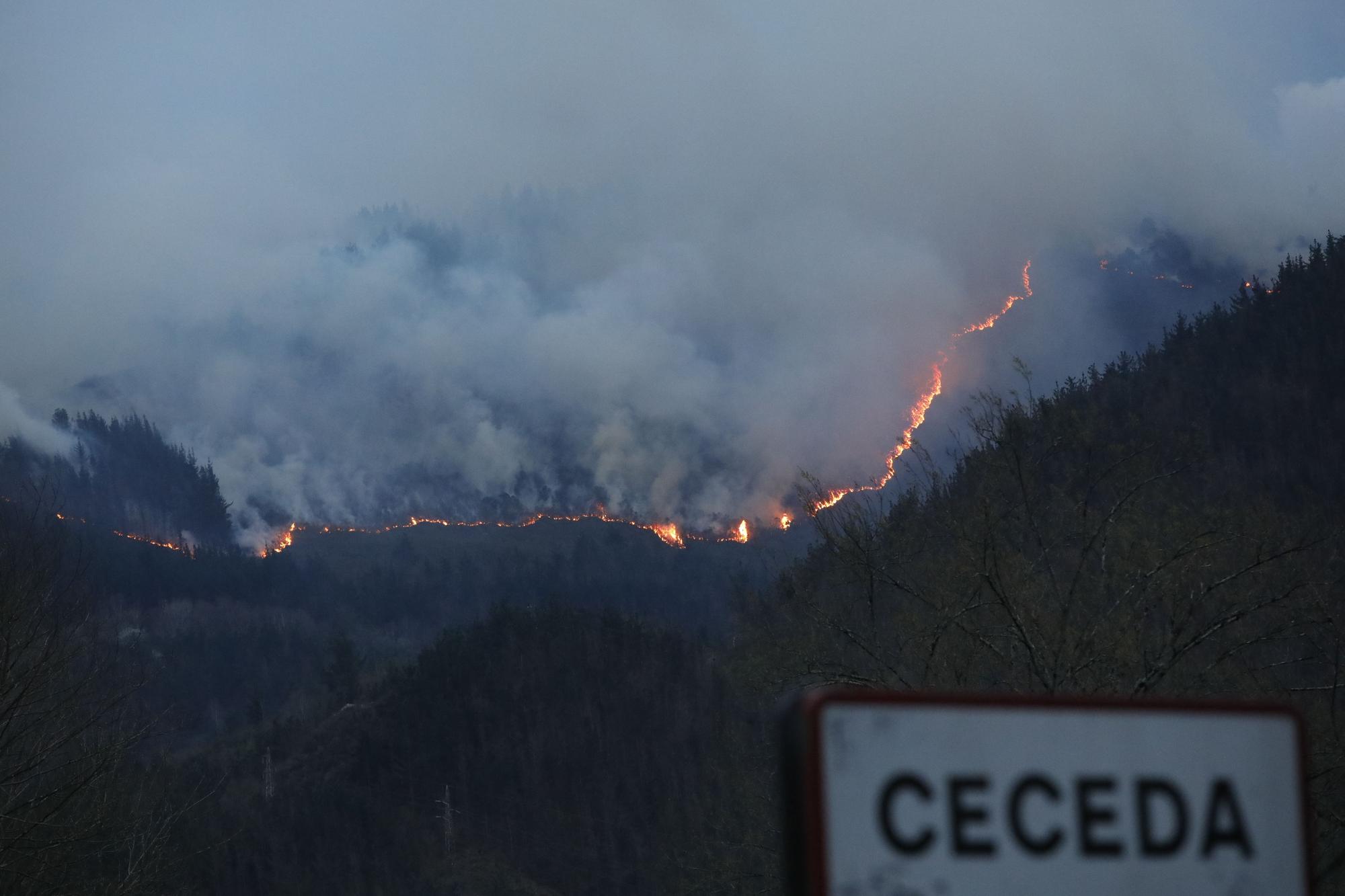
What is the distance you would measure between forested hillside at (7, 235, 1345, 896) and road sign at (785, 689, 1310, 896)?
1.84m

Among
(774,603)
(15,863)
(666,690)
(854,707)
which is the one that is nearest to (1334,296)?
(666,690)

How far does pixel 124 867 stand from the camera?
1256 inches

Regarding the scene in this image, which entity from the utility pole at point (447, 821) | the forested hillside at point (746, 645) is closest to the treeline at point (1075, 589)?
the forested hillside at point (746, 645)

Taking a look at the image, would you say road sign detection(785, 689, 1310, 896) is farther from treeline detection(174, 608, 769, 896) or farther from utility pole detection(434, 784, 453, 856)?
utility pole detection(434, 784, 453, 856)

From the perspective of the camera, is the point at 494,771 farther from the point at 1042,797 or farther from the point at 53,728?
the point at 1042,797

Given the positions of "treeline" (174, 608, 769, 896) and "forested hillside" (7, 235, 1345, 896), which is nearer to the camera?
"forested hillside" (7, 235, 1345, 896)

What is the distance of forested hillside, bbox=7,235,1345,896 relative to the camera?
61.1 ft

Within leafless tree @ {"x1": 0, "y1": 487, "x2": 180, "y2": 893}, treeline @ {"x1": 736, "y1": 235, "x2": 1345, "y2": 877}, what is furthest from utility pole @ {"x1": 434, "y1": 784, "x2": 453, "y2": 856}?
leafless tree @ {"x1": 0, "y1": 487, "x2": 180, "y2": 893}

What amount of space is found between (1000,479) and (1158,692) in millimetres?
4890

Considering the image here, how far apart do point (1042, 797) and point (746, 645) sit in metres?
29.6

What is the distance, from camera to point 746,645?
103ft

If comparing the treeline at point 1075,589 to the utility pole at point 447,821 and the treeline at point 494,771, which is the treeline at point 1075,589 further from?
the utility pole at point 447,821

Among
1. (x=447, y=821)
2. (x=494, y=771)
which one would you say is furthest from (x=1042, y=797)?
(x=494, y=771)

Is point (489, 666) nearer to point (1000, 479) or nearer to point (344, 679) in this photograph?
point (344, 679)
